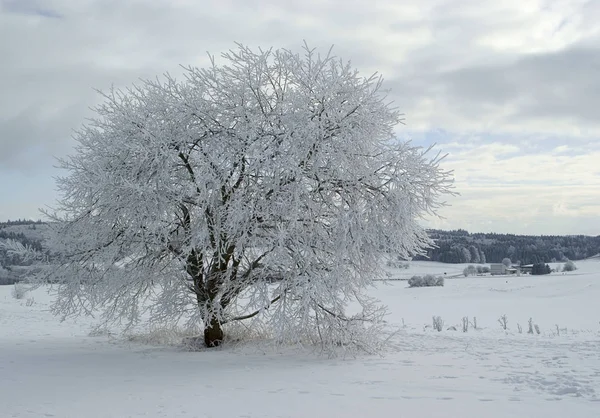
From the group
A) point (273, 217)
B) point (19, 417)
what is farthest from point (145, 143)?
point (19, 417)

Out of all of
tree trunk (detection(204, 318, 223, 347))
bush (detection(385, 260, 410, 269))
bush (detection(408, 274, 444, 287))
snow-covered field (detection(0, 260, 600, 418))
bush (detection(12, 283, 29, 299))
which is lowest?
bush (detection(408, 274, 444, 287))

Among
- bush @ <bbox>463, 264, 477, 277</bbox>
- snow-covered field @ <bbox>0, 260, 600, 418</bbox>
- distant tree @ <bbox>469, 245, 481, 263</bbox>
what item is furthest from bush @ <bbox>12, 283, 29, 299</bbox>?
distant tree @ <bbox>469, 245, 481, 263</bbox>

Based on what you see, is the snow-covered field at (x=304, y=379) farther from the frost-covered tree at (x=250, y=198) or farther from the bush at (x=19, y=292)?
the bush at (x=19, y=292)

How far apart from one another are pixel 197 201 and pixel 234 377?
3.55 m

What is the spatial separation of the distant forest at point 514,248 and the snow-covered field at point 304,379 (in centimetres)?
8418

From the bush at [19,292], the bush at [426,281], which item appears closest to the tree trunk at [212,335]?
the bush at [19,292]

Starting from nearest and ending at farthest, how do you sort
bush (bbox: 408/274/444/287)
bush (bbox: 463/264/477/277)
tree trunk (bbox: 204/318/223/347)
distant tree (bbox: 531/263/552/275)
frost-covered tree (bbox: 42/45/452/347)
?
1. frost-covered tree (bbox: 42/45/452/347)
2. tree trunk (bbox: 204/318/223/347)
3. bush (bbox: 408/274/444/287)
4. distant tree (bbox: 531/263/552/275)
5. bush (bbox: 463/264/477/277)

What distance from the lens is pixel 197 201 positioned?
10898 mm

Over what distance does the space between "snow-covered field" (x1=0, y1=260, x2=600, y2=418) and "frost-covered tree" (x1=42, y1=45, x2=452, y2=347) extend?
37.6 inches

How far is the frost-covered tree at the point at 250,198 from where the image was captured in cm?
1053

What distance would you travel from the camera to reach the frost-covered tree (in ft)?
34.6

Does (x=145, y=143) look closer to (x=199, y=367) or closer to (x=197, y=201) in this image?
(x=197, y=201)

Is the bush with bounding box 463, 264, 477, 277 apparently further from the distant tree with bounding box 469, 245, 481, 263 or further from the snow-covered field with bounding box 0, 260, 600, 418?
the snow-covered field with bounding box 0, 260, 600, 418

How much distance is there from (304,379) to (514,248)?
330 ft
